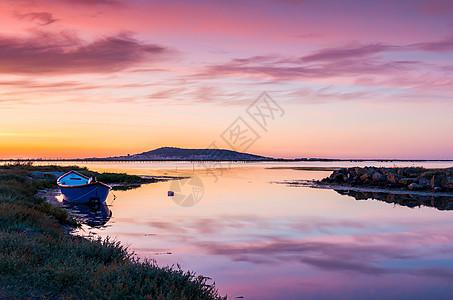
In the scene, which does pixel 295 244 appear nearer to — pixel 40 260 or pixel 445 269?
pixel 445 269

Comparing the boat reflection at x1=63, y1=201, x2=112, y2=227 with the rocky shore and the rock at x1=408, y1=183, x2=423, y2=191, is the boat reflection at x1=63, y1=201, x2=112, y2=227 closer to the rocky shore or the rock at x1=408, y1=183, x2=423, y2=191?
the rock at x1=408, y1=183, x2=423, y2=191

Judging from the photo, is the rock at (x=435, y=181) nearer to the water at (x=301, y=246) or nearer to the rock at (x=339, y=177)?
the water at (x=301, y=246)

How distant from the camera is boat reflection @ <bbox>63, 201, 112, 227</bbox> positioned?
22075 millimetres

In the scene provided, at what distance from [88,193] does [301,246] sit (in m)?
19.1

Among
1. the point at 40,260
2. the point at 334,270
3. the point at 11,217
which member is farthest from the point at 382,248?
the point at 11,217

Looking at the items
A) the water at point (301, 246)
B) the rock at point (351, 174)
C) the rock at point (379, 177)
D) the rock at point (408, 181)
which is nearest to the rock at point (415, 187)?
the rock at point (408, 181)

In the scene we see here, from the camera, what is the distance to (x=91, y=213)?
25.6 metres

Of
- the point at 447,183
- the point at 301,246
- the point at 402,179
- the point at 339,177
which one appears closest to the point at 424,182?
the point at 447,183

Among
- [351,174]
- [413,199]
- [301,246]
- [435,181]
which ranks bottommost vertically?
[301,246]

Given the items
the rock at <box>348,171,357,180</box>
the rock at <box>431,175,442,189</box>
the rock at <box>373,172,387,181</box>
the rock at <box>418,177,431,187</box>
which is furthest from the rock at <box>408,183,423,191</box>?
the rock at <box>348,171,357,180</box>

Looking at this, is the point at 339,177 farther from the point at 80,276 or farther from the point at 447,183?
the point at 80,276

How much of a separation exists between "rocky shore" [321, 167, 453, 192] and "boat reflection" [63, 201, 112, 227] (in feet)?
98.8

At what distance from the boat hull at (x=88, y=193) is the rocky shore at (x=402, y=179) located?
29.8 m

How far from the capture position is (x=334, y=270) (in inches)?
506
